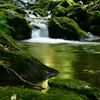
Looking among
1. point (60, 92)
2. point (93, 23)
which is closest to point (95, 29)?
point (93, 23)

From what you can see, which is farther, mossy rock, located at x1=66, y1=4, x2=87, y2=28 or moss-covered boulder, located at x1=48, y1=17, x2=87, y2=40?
mossy rock, located at x1=66, y1=4, x2=87, y2=28

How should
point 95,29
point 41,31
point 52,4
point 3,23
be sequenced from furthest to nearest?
point 52,4 < point 95,29 < point 41,31 < point 3,23

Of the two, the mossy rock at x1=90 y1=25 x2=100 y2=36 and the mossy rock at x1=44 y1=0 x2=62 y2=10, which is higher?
the mossy rock at x1=44 y1=0 x2=62 y2=10

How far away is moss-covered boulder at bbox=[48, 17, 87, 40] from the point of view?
2273cm

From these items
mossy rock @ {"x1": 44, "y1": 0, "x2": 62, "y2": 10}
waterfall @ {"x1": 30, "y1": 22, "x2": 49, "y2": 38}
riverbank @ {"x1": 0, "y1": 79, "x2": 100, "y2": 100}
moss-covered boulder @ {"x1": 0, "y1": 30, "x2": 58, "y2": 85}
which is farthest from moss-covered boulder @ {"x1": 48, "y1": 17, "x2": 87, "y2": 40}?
riverbank @ {"x1": 0, "y1": 79, "x2": 100, "y2": 100}

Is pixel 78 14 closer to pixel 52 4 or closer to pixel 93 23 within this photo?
pixel 93 23

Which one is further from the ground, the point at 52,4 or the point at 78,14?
the point at 52,4

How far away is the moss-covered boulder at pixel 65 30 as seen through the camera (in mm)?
22734

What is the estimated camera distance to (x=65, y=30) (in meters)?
23.0

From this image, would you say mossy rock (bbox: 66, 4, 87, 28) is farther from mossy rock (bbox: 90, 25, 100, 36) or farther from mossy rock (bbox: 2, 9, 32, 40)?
mossy rock (bbox: 2, 9, 32, 40)

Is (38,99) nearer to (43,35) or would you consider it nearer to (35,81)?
(35,81)

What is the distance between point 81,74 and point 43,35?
17.0 metres

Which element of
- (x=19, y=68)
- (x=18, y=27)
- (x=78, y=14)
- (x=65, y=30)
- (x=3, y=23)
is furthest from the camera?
(x=78, y=14)

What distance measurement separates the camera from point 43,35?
2436cm
